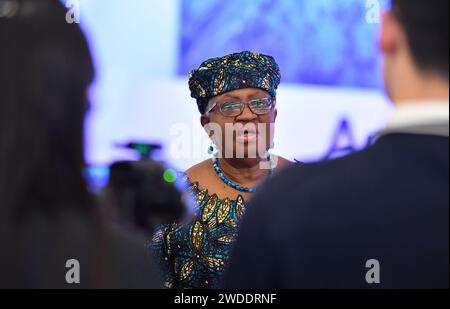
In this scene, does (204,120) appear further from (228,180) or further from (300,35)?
(300,35)

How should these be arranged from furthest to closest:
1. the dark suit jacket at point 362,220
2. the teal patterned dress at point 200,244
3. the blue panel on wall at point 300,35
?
the blue panel on wall at point 300,35 → the teal patterned dress at point 200,244 → the dark suit jacket at point 362,220

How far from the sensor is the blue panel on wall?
259cm

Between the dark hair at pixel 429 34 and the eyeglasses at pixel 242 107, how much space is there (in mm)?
890

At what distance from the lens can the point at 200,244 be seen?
1.52 m

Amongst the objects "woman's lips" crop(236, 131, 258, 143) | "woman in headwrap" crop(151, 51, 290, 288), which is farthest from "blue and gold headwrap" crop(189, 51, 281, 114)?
"woman's lips" crop(236, 131, 258, 143)

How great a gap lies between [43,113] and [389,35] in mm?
504

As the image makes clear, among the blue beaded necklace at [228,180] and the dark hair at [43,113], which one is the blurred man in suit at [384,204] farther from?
the blue beaded necklace at [228,180]

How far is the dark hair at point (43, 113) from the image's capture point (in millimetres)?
783

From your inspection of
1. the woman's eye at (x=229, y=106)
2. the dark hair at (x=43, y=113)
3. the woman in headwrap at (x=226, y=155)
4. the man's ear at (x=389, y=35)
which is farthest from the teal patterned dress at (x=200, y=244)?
the man's ear at (x=389, y=35)

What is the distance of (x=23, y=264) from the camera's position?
0.80 meters
